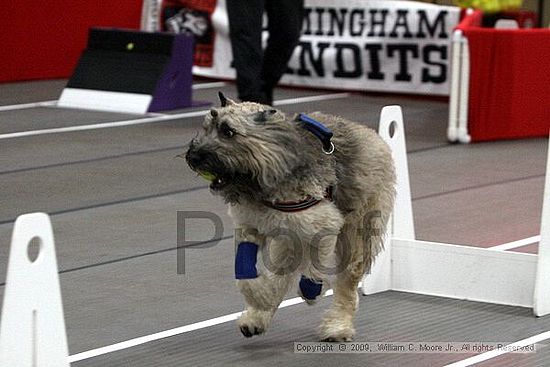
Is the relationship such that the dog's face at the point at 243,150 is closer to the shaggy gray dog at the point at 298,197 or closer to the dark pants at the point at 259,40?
the shaggy gray dog at the point at 298,197

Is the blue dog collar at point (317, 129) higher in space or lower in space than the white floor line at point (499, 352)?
Result: higher

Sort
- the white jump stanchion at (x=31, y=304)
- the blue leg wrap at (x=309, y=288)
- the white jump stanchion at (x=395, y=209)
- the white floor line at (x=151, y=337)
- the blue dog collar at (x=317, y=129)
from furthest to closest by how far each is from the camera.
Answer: the white jump stanchion at (x=395, y=209) → the blue leg wrap at (x=309, y=288) → the white floor line at (x=151, y=337) → the blue dog collar at (x=317, y=129) → the white jump stanchion at (x=31, y=304)

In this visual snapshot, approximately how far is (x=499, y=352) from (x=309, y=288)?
0.62m

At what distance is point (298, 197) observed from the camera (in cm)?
333

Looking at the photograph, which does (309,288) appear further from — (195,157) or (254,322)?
(195,157)

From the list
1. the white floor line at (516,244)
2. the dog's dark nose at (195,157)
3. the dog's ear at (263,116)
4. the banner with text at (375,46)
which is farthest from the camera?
the banner with text at (375,46)

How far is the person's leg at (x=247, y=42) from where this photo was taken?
7793 millimetres

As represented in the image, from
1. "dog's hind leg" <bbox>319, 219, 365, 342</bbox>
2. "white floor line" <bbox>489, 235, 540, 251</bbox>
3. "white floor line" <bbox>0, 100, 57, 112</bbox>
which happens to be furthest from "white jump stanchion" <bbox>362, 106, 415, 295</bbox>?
"white floor line" <bbox>0, 100, 57, 112</bbox>

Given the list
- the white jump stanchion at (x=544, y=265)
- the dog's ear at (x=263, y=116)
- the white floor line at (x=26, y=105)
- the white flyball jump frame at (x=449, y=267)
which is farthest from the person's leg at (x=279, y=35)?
the dog's ear at (x=263, y=116)

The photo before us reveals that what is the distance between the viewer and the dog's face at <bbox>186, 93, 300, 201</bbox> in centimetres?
313

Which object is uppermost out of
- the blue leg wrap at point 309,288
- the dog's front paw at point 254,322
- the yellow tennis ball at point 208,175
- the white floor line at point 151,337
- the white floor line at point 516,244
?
the yellow tennis ball at point 208,175

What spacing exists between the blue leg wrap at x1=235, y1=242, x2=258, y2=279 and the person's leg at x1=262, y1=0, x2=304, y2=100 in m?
4.77

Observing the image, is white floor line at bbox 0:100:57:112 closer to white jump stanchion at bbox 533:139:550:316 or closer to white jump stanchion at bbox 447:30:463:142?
white jump stanchion at bbox 447:30:463:142

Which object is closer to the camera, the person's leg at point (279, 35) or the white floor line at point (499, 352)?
the white floor line at point (499, 352)
